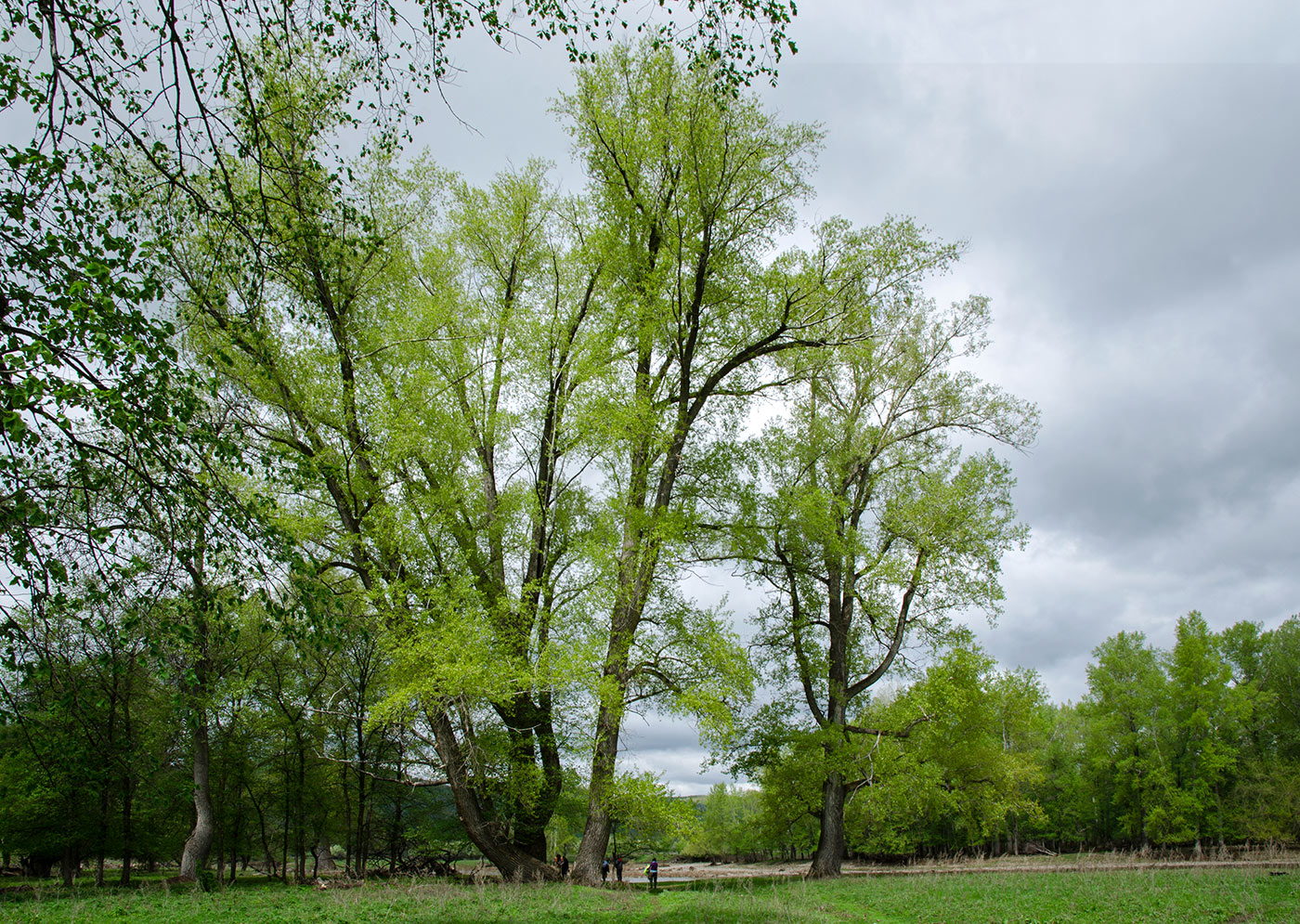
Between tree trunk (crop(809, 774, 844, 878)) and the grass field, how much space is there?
4.17 m

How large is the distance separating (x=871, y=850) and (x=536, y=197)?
5168 centimetres

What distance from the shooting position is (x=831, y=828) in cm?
1886

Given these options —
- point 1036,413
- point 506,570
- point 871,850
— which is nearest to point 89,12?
point 506,570

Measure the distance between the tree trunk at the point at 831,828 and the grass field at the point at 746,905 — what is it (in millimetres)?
4170

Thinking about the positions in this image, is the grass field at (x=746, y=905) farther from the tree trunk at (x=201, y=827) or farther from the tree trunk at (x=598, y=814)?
the tree trunk at (x=201, y=827)

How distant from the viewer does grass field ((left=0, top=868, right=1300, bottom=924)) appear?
9.12m

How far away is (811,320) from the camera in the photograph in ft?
47.9

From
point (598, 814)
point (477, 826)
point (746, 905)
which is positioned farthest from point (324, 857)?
point (746, 905)

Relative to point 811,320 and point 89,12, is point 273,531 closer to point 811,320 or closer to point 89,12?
point 89,12

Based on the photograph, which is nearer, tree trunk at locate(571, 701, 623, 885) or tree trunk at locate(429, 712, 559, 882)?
tree trunk at locate(571, 701, 623, 885)

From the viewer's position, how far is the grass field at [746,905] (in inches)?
359

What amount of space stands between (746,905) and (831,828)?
355 inches

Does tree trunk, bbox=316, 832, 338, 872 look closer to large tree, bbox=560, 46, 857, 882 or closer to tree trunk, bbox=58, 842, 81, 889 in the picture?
tree trunk, bbox=58, 842, 81, 889

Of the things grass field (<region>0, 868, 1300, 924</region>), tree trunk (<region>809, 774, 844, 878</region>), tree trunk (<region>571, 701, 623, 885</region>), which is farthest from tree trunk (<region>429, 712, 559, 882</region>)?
tree trunk (<region>809, 774, 844, 878</region>)
